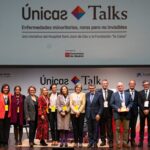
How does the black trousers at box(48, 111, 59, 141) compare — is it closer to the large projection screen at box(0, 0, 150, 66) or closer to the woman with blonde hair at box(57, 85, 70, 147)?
the woman with blonde hair at box(57, 85, 70, 147)

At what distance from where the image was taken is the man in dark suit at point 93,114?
36.4ft

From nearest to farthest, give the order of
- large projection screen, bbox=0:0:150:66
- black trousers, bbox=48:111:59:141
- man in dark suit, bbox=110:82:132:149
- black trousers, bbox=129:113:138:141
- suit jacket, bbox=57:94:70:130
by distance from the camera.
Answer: man in dark suit, bbox=110:82:132:149, suit jacket, bbox=57:94:70:130, black trousers, bbox=129:113:138:141, black trousers, bbox=48:111:59:141, large projection screen, bbox=0:0:150:66

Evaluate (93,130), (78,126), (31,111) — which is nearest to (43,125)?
(31,111)

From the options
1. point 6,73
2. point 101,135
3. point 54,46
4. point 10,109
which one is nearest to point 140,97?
point 101,135

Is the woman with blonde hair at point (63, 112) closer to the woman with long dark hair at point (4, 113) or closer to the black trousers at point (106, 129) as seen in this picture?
the black trousers at point (106, 129)

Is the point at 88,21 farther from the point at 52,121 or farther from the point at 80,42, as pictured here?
the point at 52,121

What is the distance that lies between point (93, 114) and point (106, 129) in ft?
1.96

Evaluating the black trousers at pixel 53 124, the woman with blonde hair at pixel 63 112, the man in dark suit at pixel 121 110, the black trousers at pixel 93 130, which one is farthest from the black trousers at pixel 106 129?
the black trousers at pixel 53 124

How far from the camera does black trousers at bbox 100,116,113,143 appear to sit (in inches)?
443

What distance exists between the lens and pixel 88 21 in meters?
14.5

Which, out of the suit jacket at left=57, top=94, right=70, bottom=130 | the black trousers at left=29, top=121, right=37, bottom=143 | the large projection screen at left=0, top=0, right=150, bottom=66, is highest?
the large projection screen at left=0, top=0, right=150, bottom=66

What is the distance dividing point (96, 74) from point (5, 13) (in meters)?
3.60

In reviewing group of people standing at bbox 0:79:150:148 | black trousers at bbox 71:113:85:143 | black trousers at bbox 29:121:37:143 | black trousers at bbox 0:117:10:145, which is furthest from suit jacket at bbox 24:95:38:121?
black trousers at bbox 71:113:85:143

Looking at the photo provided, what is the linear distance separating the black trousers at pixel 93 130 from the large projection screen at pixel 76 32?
3.70m
